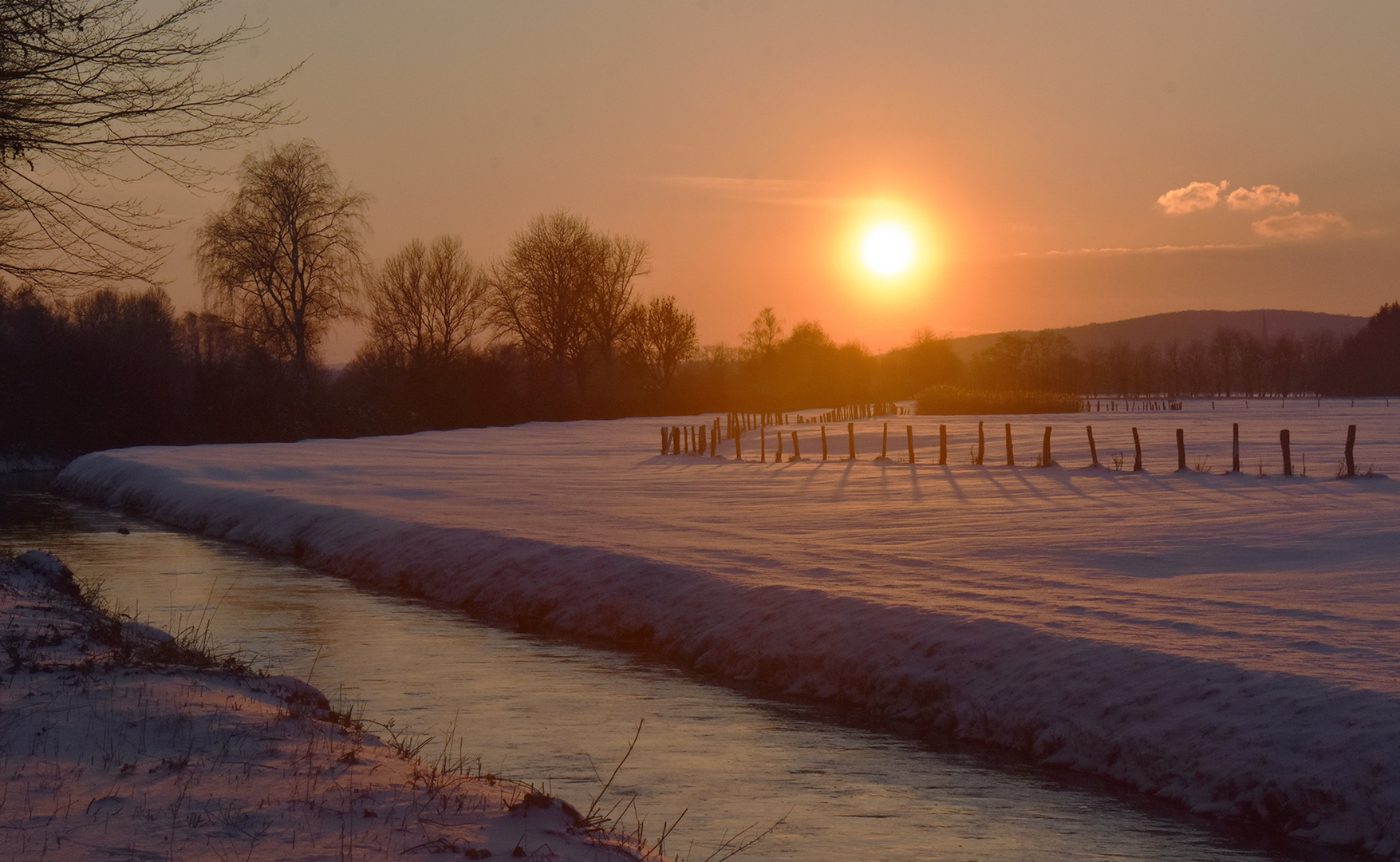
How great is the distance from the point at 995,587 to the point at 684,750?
6.34m

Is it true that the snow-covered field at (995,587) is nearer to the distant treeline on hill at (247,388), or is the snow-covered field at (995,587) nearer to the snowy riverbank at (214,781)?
the snowy riverbank at (214,781)

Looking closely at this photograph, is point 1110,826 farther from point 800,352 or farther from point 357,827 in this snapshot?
point 800,352

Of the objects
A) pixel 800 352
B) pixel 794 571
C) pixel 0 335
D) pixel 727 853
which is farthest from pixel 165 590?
pixel 800 352

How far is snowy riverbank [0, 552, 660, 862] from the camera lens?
591cm

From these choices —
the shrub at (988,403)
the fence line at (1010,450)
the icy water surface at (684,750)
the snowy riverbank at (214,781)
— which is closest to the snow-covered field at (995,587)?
the icy water surface at (684,750)

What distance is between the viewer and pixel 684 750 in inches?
398

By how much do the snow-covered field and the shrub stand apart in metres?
60.4

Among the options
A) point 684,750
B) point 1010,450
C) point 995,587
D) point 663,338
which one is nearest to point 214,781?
point 684,750

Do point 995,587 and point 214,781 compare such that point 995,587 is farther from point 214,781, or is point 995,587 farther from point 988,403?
point 988,403

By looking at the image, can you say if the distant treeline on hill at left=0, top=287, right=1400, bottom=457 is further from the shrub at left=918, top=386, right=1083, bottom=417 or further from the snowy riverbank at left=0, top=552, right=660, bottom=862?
the shrub at left=918, top=386, right=1083, bottom=417

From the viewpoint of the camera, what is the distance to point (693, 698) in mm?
12219

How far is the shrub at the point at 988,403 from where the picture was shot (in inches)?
3856

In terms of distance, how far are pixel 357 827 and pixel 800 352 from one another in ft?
442

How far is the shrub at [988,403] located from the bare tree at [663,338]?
848 inches
